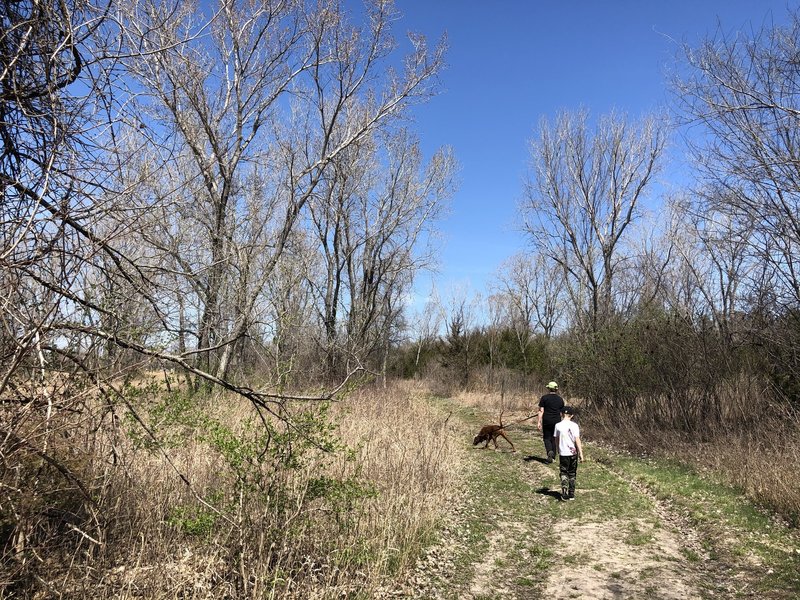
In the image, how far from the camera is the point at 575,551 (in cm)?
640

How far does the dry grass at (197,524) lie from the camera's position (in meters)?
3.67

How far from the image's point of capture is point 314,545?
524 cm

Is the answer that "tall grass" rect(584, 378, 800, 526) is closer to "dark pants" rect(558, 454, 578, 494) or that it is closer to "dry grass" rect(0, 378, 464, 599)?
"dark pants" rect(558, 454, 578, 494)

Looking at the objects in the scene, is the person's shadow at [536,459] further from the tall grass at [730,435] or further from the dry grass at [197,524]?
the dry grass at [197,524]

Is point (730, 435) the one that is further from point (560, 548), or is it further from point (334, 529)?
point (334, 529)

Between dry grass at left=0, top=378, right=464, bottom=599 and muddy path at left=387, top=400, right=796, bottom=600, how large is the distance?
0.74m

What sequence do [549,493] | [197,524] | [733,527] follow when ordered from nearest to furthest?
[197,524] → [733,527] → [549,493]

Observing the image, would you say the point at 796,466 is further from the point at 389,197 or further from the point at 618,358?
the point at 389,197

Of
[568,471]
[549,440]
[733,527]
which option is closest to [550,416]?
[549,440]

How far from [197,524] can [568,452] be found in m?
6.21

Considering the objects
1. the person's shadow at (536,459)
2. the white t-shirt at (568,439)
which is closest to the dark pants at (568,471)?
the white t-shirt at (568,439)

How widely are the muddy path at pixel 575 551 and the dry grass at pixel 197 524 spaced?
2.43ft

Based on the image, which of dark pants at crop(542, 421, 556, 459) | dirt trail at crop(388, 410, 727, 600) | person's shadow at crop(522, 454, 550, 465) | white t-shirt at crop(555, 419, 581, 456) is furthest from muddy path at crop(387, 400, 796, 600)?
person's shadow at crop(522, 454, 550, 465)

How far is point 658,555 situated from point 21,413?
6.83 m
